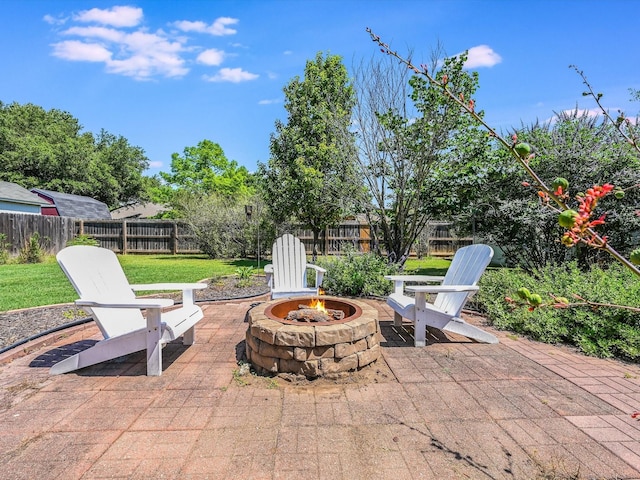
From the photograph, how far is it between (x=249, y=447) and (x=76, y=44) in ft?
46.2

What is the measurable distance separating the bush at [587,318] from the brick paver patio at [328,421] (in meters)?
0.27

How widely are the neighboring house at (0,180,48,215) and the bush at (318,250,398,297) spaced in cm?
1434

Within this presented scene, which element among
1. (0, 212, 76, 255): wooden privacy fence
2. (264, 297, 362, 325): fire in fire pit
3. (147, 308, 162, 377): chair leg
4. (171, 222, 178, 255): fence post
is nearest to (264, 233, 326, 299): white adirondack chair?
(264, 297, 362, 325): fire in fire pit

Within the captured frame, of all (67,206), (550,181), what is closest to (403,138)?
(550,181)

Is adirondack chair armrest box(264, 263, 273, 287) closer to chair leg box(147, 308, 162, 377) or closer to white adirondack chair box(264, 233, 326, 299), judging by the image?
white adirondack chair box(264, 233, 326, 299)

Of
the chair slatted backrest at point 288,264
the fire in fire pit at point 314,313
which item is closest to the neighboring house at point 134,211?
the chair slatted backrest at point 288,264

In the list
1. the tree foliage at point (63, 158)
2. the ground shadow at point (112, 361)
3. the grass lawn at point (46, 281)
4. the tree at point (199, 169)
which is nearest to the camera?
the ground shadow at point (112, 361)

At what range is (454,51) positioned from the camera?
5918 millimetres

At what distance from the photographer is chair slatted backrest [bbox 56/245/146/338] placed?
2572 mm

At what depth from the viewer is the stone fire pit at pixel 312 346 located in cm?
249

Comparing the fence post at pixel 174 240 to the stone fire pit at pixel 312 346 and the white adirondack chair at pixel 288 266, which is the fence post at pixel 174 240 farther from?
the stone fire pit at pixel 312 346

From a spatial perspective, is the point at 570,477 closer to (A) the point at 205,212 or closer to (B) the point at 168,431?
(B) the point at 168,431

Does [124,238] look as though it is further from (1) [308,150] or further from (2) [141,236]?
(1) [308,150]

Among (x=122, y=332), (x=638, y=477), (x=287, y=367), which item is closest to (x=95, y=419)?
(x=122, y=332)
